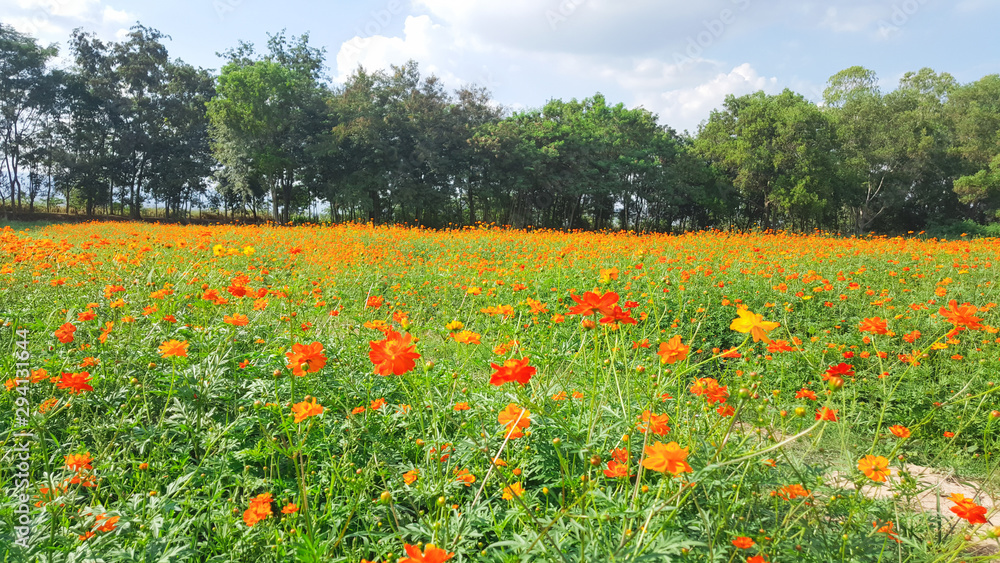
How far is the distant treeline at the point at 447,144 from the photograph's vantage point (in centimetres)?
2259

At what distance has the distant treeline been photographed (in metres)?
22.6

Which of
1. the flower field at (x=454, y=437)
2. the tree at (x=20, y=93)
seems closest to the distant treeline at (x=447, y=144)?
the tree at (x=20, y=93)

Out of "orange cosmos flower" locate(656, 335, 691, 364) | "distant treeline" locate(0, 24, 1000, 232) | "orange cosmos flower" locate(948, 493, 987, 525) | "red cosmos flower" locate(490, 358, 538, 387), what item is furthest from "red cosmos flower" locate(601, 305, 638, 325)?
"distant treeline" locate(0, 24, 1000, 232)

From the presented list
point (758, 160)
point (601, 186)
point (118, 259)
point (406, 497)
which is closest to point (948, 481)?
point (406, 497)

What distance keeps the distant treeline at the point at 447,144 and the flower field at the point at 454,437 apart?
20240 mm

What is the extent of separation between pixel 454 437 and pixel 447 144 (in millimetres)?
23169

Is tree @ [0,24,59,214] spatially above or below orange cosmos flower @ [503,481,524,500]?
above

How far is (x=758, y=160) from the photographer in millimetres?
23641

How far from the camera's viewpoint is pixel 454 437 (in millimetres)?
1780

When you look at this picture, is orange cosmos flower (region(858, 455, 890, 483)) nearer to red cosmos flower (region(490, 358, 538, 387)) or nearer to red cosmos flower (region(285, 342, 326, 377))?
red cosmos flower (region(490, 358, 538, 387))

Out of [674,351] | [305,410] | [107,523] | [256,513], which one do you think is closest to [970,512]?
[674,351]

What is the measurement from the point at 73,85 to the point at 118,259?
3089 cm

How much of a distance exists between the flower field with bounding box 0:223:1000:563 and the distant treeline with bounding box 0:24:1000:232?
20.2m

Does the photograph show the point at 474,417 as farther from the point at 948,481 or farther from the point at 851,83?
the point at 851,83
